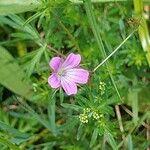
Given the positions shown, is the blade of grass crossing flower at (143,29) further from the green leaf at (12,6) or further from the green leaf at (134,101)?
the green leaf at (12,6)

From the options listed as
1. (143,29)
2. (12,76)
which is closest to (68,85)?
(143,29)

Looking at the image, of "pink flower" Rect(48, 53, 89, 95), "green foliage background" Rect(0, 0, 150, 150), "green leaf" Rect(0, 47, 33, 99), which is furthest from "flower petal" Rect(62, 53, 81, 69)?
"green leaf" Rect(0, 47, 33, 99)

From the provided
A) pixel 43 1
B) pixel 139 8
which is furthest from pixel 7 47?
pixel 139 8

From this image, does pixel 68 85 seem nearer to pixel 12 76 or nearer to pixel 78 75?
pixel 78 75

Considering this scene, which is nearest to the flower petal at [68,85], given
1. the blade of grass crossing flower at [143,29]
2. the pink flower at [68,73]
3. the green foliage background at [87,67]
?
the pink flower at [68,73]

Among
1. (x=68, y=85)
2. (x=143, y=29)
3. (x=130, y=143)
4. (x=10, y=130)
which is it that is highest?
(x=143, y=29)
